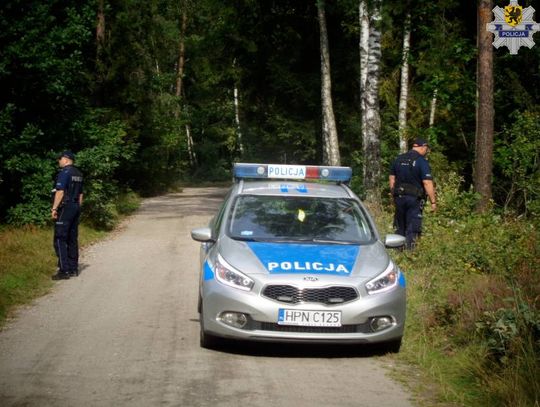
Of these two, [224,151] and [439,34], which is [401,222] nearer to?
[439,34]

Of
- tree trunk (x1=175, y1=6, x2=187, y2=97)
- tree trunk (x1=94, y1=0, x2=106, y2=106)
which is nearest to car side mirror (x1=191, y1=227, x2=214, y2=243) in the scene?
tree trunk (x1=94, y1=0, x2=106, y2=106)

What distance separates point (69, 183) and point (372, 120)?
1035 centimetres

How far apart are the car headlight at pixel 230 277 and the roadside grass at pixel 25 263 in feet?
9.97

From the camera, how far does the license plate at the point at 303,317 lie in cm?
780

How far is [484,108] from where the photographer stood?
15.2 meters

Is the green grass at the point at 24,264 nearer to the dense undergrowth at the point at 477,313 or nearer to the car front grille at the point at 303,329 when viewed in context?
the car front grille at the point at 303,329

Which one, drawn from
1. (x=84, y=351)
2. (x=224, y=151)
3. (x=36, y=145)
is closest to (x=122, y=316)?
(x=84, y=351)

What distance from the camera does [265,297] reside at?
786cm

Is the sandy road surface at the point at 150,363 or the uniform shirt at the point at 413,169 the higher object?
the uniform shirt at the point at 413,169

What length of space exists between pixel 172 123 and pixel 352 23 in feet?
49.8

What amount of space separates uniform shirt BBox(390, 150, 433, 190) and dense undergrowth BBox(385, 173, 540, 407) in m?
0.92

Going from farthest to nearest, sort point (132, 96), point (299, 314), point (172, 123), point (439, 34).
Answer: point (172, 123) → point (132, 96) → point (439, 34) → point (299, 314)

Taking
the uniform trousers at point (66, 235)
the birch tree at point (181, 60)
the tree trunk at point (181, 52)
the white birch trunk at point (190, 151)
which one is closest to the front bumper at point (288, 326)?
the uniform trousers at point (66, 235)

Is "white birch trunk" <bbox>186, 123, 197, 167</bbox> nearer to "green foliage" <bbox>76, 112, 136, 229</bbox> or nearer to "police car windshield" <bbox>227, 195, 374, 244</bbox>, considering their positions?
"green foliage" <bbox>76, 112, 136, 229</bbox>
